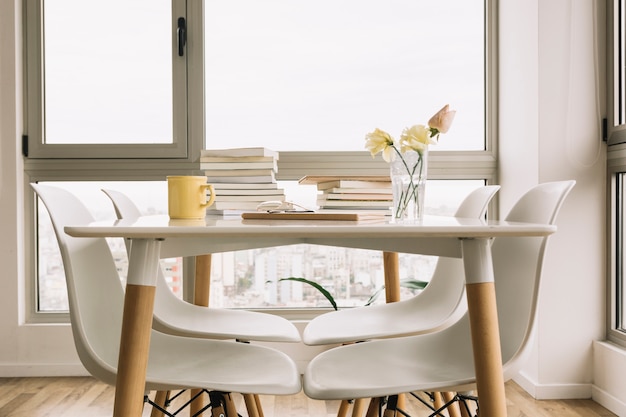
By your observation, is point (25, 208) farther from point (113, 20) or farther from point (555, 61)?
point (555, 61)

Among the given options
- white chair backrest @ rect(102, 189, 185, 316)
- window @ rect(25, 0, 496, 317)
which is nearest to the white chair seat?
white chair backrest @ rect(102, 189, 185, 316)

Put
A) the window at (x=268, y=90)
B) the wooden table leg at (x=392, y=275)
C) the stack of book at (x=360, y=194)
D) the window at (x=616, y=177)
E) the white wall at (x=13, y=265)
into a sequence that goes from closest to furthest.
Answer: the stack of book at (x=360, y=194), the wooden table leg at (x=392, y=275), the window at (x=616, y=177), the white wall at (x=13, y=265), the window at (x=268, y=90)

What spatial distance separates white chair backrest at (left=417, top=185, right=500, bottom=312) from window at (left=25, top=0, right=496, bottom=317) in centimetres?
109

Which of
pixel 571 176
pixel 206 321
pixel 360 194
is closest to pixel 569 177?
pixel 571 176

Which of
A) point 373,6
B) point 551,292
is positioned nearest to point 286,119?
point 373,6

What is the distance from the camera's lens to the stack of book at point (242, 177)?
157 cm

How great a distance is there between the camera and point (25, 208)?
2.81m

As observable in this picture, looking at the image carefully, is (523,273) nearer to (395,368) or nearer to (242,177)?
(395,368)

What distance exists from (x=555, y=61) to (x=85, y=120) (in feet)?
6.98

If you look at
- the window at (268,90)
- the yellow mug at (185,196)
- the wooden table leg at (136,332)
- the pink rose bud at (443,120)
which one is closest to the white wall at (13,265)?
the window at (268,90)

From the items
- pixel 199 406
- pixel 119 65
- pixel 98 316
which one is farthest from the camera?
pixel 119 65

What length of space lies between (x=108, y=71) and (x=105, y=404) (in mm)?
1545

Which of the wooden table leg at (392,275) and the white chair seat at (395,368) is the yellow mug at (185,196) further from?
the wooden table leg at (392,275)

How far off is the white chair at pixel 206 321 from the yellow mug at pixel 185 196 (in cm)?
39
